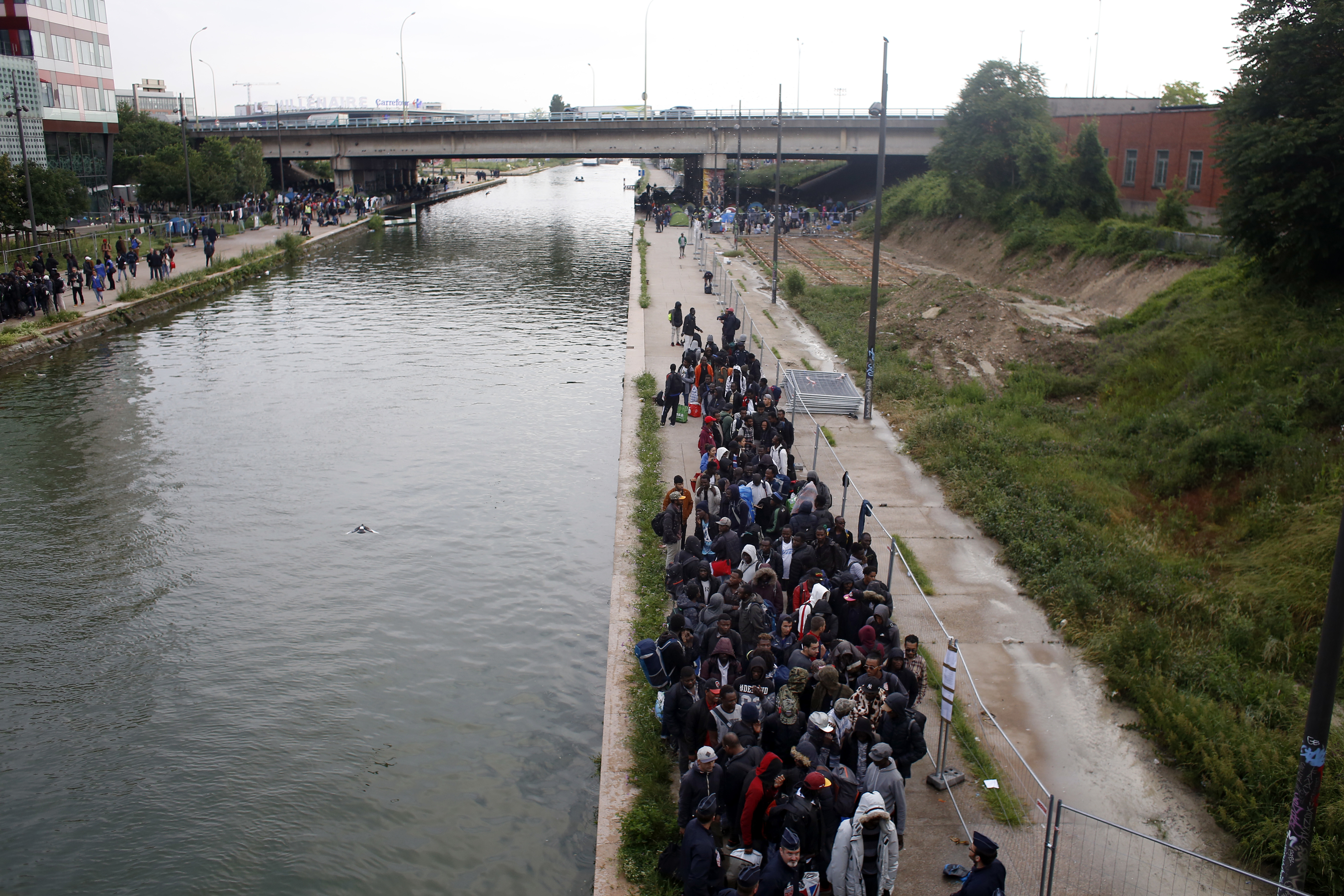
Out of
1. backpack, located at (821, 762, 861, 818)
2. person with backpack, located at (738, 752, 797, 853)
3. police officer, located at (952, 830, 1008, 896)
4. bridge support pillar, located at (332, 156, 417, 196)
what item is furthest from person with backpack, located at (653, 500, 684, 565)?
bridge support pillar, located at (332, 156, 417, 196)

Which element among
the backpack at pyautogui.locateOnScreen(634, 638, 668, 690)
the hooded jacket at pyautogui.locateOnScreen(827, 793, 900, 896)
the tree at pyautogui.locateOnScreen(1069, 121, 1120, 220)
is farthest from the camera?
the tree at pyautogui.locateOnScreen(1069, 121, 1120, 220)

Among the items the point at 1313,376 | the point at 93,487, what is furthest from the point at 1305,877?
the point at 93,487

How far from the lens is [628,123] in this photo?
75.5 meters

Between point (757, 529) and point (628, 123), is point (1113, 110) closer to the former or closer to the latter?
point (628, 123)

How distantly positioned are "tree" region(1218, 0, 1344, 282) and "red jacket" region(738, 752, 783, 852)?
705 inches

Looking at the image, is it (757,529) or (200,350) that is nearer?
(757,529)

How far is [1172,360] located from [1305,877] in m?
16.2

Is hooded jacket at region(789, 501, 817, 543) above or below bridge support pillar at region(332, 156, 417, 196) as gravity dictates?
below

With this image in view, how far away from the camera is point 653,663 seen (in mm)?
9977

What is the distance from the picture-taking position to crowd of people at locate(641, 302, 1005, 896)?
743cm

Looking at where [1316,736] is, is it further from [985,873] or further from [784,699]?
[784,699]

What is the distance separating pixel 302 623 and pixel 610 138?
67.2 metres

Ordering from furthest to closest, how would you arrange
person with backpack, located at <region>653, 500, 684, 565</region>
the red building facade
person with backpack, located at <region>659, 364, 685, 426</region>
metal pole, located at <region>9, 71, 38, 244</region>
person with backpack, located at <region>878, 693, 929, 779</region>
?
the red building facade < metal pole, located at <region>9, 71, 38, 244</region> < person with backpack, located at <region>659, 364, 685, 426</region> < person with backpack, located at <region>653, 500, 684, 565</region> < person with backpack, located at <region>878, 693, 929, 779</region>

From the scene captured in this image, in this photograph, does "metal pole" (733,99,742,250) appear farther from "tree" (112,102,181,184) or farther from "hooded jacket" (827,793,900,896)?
"hooded jacket" (827,793,900,896)
